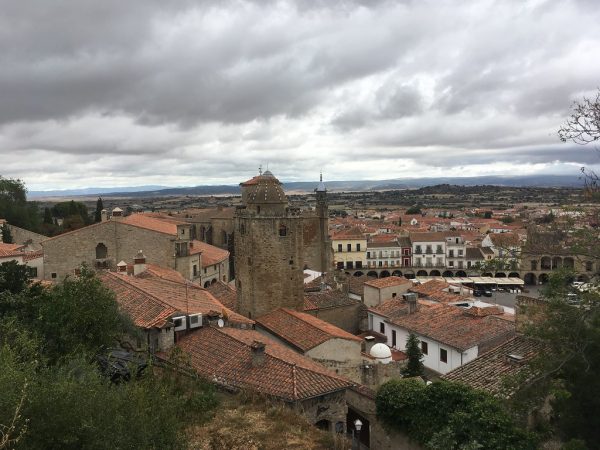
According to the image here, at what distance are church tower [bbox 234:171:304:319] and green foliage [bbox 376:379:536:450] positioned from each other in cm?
1343

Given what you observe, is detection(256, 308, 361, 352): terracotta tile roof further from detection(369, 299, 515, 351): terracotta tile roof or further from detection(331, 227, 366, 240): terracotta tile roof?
detection(331, 227, 366, 240): terracotta tile roof

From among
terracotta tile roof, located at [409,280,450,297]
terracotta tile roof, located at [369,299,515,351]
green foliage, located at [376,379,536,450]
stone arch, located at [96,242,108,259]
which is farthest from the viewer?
terracotta tile roof, located at [409,280,450,297]

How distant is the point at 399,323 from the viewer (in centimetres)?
3172

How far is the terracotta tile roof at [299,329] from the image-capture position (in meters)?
23.7

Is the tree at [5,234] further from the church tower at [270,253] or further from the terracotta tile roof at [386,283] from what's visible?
the terracotta tile roof at [386,283]

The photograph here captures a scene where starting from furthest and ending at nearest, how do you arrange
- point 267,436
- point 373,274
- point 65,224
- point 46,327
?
1. point 373,274
2. point 65,224
3. point 46,327
4. point 267,436

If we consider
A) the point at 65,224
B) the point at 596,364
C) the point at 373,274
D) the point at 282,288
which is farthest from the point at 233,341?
the point at 373,274

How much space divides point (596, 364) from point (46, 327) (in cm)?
1665

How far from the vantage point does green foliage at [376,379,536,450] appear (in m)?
13.1

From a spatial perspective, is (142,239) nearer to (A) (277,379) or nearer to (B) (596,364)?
(A) (277,379)

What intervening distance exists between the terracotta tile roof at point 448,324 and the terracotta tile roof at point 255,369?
1078 cm

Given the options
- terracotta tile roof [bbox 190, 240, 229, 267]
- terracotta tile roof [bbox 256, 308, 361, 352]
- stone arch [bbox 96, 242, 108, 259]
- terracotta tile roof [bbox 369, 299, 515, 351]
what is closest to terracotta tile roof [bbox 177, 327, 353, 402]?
terracotta tile roof [bbox 256, 308, 361, 352]

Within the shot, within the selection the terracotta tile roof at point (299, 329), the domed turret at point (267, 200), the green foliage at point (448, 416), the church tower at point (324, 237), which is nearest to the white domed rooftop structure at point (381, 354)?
the terracotta tile roof at point (299, 329)

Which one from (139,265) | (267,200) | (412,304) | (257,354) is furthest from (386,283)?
(257,354)
